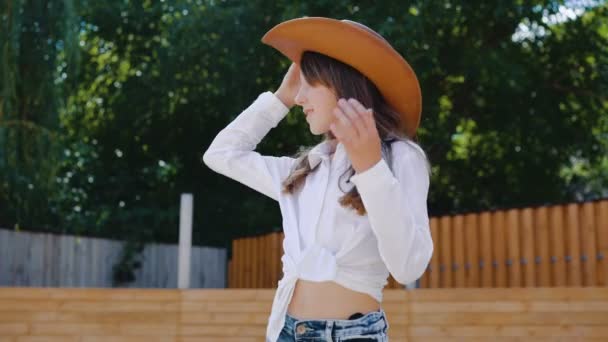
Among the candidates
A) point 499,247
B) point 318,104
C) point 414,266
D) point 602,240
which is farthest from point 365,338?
point 499,247

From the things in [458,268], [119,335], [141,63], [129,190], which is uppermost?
[141,63]

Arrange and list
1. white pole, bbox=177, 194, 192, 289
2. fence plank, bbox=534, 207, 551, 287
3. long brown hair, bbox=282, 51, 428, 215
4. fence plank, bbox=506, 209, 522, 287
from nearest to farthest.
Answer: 1. long brown hair, bbox=282, 51, 428, 215
2. white pole, bbox=177, 194, 192, 289
3. fence plank, bbox=534, 207, 551, 287
4. fence plank, bbox=506, 209, 522, 287

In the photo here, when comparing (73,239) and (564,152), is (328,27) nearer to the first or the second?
(73,239)

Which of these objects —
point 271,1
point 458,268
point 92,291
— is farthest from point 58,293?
point 271,1

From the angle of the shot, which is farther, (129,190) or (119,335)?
(129,190)

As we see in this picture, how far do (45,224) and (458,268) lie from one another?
19.4 ft

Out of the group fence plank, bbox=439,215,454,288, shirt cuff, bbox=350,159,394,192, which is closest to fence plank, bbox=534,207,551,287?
fence plank, bbox=439,215,454,288

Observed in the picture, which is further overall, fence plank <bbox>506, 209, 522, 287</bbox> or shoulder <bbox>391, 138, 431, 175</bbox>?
fence plank <bbox>506, 209, 522, 287</bbox>

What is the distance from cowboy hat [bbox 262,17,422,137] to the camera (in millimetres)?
2059

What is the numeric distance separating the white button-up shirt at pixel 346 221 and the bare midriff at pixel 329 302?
0.02m

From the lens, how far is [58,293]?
778 cm

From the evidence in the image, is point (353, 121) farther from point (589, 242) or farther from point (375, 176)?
point (589, 242)

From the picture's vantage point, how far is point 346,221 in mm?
2059

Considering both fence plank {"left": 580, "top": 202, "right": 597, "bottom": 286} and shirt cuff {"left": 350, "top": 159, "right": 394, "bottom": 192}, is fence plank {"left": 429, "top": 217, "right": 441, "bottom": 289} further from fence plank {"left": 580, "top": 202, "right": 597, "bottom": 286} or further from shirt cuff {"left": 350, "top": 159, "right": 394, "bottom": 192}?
shirt cuff {"left": 350, "top": 159, "right": 394, "bottom": 192}
